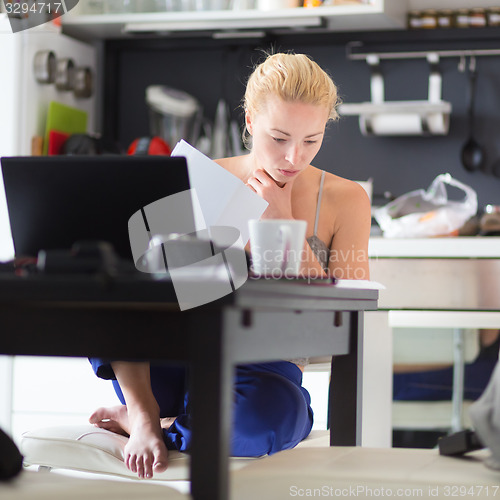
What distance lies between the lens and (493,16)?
8.87ft

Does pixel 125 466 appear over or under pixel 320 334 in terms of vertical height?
under

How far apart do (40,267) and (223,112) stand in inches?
86.8

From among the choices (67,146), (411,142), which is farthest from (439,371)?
(67,146)

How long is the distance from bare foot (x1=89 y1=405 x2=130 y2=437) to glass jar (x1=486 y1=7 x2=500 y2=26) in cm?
196

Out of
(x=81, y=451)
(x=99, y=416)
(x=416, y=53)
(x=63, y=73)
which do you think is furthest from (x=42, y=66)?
(x=81, y=451)

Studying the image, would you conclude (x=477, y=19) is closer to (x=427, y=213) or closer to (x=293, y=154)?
(x=427, y=213)

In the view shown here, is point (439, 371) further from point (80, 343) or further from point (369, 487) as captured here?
point (80, 343)

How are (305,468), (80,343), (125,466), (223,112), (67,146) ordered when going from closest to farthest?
1. (80,343)
2. (305,468)
3. (125,466)
4. (67,146)
5. (223,112)

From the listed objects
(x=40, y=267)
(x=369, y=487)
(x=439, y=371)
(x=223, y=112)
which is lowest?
(x=439, y=371)

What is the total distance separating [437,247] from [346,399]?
1.13 meters

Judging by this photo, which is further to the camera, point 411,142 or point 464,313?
point 411,142

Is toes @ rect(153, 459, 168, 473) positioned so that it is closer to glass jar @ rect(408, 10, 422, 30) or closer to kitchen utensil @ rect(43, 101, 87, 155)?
kitchen utensil @ rect(43, 101, 87, 155)

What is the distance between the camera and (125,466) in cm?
128

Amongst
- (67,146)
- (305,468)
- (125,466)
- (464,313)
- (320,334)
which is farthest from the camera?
(67,146)
